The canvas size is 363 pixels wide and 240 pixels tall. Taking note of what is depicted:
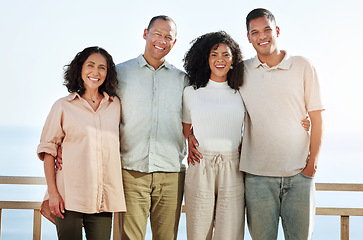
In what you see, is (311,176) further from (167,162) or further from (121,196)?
(121,196)

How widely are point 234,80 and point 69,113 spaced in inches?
41.2

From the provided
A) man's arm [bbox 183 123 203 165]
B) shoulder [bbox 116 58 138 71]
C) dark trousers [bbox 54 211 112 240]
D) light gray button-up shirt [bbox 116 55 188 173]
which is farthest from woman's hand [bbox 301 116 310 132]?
dark trousers [bbox 54 211 112 240]

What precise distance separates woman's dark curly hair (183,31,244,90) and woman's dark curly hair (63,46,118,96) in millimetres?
555

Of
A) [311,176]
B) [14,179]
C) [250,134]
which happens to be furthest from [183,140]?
[14,179]

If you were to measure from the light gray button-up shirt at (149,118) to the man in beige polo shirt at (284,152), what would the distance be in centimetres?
46

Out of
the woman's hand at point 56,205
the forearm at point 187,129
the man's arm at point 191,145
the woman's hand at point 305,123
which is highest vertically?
the woman's hand at point 305,123

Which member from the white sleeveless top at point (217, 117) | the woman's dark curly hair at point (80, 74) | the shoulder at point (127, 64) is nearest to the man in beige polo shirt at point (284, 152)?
the white sleeveless top at point (217, 117)

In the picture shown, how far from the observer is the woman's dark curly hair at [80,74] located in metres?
2.60

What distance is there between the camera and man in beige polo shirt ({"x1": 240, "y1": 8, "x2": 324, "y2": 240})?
2670mm

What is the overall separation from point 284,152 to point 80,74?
1.31 metres

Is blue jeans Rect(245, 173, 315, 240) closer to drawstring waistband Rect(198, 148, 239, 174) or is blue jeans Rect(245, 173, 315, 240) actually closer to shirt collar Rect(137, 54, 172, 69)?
drawstring waistband Rect(198, 148, 239, 174)

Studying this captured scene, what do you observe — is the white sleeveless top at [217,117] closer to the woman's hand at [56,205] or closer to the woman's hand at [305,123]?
the woman's hand at [305,123]

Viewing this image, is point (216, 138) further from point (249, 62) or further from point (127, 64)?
point (127, 64)

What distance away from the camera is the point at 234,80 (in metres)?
2.81
